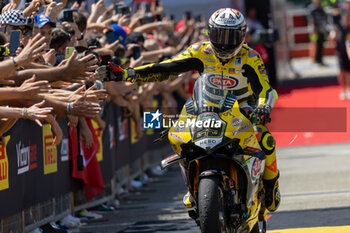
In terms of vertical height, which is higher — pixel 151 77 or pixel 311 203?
pixel 151 77

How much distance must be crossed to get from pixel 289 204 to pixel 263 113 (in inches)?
167

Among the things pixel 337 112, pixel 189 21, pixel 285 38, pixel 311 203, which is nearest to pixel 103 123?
pixel 311 203

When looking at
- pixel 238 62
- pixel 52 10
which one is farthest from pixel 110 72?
pixel 52 10

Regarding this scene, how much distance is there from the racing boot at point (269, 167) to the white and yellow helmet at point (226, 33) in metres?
0.77

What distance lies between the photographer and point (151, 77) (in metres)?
8.98

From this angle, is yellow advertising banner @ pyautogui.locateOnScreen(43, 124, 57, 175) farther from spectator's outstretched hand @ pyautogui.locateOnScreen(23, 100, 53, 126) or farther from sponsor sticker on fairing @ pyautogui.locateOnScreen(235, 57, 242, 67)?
sponsor sticker on fairing @ pyautogui.locateOnScreen(235, 57, 242, 67)

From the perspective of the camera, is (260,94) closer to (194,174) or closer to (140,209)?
(194,174)

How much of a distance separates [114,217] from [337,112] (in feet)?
15.9

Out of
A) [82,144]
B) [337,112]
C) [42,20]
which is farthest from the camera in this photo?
[82,144]

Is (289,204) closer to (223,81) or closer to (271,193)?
(271,193)

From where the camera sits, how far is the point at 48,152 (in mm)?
10578

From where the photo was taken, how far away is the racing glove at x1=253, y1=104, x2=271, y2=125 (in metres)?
8.02

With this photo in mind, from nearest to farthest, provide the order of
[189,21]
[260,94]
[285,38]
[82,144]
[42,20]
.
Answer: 1. [260,94]
2. [42,20]
3. [82,144]
4. [189,21]
5. [285,38]

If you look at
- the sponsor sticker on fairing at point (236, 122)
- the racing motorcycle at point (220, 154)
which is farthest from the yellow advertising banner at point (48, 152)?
the sponsor sticker on fairing at point (236, 122)
